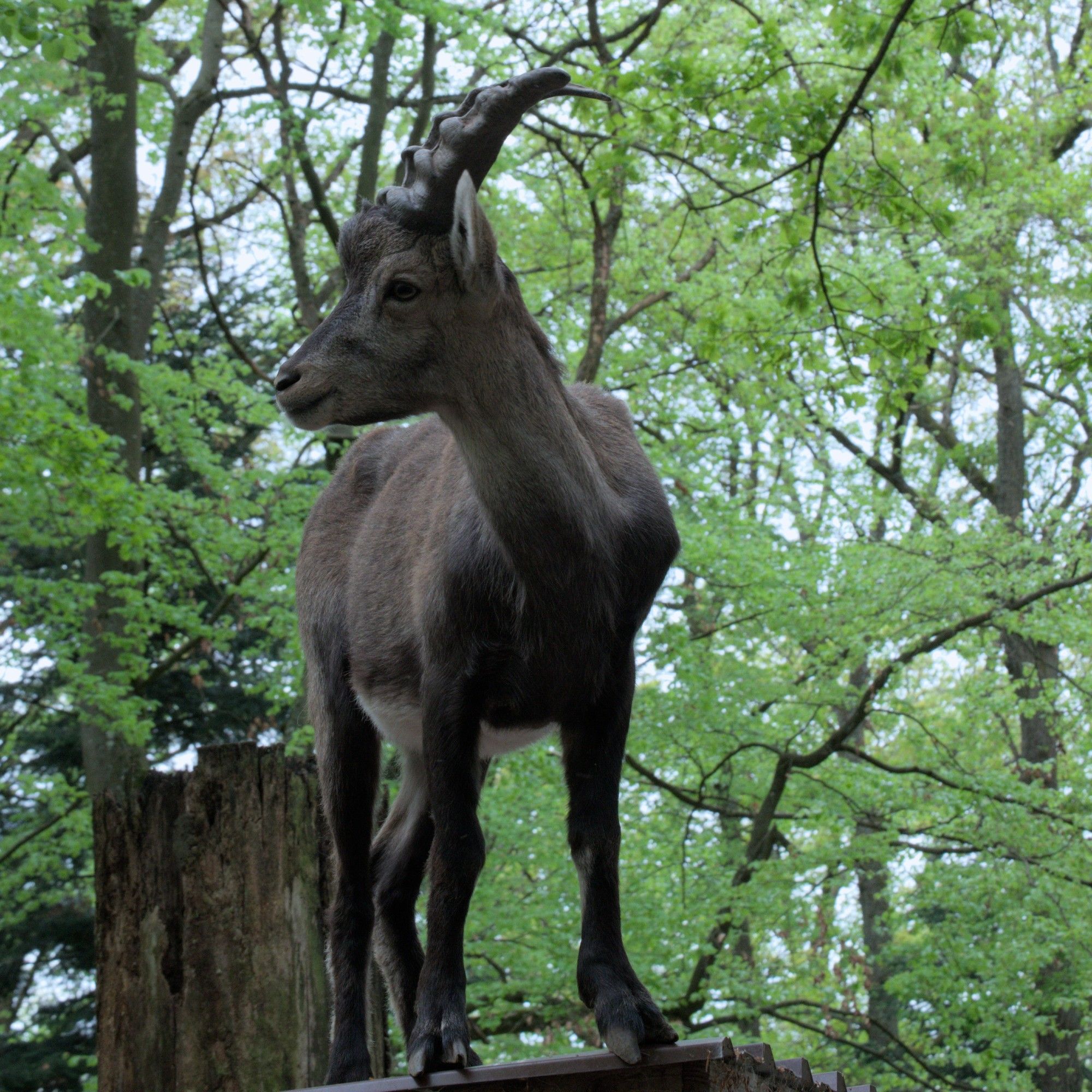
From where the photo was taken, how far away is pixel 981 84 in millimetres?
11727

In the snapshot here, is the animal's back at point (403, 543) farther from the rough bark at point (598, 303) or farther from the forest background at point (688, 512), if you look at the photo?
the rough bark at point (598, 303)

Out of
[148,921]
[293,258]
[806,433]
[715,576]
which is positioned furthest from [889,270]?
[148,921]

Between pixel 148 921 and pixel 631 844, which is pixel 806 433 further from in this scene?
pixel 148 921

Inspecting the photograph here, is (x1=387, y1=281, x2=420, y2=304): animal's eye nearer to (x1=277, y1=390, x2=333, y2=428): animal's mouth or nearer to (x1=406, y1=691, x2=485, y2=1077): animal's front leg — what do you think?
(x1=277, y1=390, x2=333, y2=428): animal's mouth

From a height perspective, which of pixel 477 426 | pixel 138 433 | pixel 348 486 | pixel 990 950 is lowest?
pixel 990 950

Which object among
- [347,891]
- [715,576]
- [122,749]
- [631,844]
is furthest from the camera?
[631,844]

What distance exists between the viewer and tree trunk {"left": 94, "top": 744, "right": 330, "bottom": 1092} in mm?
4383

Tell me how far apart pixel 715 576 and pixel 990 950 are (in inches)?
162

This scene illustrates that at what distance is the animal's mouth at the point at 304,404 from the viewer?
→ 9.93ft

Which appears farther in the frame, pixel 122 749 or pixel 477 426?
pixel 122 749

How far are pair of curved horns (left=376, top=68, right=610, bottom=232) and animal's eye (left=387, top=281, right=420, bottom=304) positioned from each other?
15cm

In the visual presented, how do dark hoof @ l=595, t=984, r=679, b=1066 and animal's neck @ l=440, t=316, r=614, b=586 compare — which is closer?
dark hoof @ l=595, t=984, r=679, b=1066

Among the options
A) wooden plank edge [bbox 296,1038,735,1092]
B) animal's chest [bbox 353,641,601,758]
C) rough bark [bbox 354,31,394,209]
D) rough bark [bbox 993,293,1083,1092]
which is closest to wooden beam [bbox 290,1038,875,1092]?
wooden plank edge [bbox 296,1038,735,1092]

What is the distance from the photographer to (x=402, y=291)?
304cm
